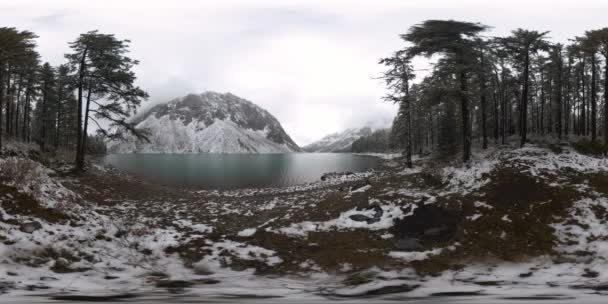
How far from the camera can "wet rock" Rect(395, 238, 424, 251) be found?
11688 millimetres

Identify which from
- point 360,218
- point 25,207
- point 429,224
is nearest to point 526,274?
point 429,224

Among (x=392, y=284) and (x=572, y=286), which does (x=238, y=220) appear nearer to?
(x=392, y=284)

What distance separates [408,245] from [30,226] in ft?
39.1

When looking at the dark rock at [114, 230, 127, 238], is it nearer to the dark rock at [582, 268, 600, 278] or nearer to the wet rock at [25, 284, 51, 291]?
the wet rock at [25, 284, 51, 291]

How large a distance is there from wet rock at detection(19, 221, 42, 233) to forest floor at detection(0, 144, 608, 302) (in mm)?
54

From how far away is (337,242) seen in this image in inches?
488

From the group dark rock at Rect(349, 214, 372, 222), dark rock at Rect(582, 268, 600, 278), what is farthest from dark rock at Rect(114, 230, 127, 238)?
dark rock at Rect(582, 268, 600, 278)

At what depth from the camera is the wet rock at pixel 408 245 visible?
38.3ft

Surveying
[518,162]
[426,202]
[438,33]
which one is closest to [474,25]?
[438,33]

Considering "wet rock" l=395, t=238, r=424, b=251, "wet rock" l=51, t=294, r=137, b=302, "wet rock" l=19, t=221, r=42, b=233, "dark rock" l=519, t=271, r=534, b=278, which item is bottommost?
"dark rock" l=519, t=271, r=534, b=278

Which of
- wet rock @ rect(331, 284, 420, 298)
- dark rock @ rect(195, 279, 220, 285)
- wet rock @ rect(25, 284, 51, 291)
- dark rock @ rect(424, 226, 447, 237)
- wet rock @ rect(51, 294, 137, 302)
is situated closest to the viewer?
wet rock @ rect(51, 294, 137, 302)

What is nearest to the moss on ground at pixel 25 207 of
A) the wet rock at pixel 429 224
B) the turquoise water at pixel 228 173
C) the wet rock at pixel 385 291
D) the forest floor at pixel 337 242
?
the forest floor at pixel 337 242

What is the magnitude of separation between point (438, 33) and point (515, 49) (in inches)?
327

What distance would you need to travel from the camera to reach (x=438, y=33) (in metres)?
21.6
